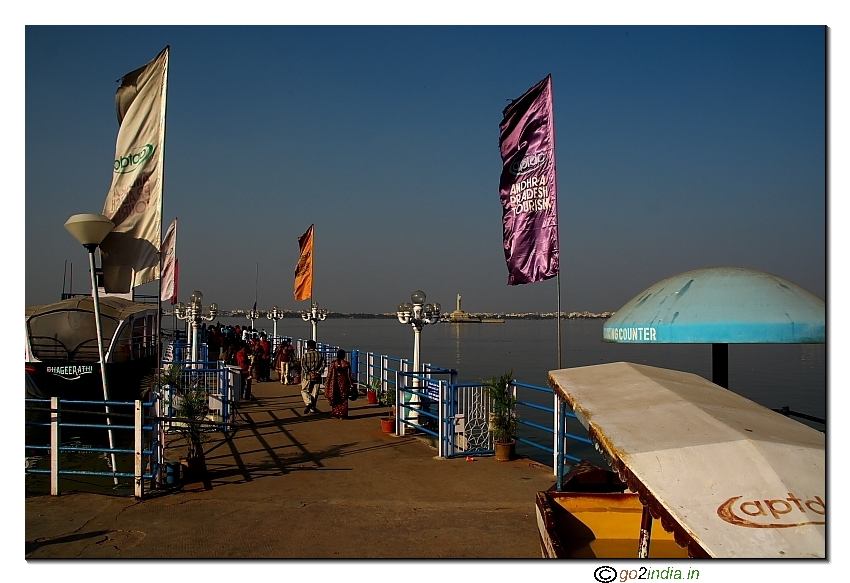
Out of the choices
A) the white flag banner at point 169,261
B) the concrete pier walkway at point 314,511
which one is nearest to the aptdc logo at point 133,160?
the concrete pier walkway at point 314,511

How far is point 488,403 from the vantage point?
1077 cm

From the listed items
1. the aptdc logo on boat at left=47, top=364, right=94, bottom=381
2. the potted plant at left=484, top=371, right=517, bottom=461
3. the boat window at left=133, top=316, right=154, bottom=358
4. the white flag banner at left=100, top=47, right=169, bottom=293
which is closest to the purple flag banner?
the potted plant at left=484, top=371, right=517, bottom=461

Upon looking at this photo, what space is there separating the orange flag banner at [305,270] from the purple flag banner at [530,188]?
43.8ft

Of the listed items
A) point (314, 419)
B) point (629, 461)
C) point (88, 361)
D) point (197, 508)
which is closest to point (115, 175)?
point (197, 508)

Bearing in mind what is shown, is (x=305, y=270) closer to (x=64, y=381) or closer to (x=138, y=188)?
(x=64, y=381)

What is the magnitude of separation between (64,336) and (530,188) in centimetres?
1465

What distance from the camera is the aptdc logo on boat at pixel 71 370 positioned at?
54.8 ft

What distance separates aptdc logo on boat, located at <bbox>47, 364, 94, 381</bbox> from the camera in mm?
16703

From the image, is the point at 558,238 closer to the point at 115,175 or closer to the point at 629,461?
the point at 115,175

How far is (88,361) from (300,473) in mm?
10973

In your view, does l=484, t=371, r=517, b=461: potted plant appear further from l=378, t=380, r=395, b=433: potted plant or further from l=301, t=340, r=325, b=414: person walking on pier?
l=301, t=340, r=325, b=414: person walking on pier

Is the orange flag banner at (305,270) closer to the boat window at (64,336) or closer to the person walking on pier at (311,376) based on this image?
the boat window at (64,336)

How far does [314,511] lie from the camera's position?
753cm

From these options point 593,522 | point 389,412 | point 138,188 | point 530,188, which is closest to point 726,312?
point 593,522
